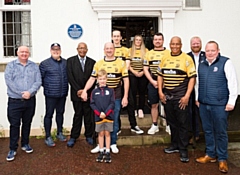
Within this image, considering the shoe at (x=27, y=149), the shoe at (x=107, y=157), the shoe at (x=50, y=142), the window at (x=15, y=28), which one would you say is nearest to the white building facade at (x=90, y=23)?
the window at (x=15, y=28)

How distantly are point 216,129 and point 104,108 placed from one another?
5.66 feet

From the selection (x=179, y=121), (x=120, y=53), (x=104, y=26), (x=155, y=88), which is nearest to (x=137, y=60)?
(x=120, y=53)

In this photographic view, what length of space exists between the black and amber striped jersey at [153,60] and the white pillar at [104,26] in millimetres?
1241

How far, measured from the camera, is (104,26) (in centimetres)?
656

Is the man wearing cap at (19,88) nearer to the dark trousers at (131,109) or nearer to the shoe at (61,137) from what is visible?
the shoe at (61,137)

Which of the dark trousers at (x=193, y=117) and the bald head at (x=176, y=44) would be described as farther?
the dark trousers at (x=193, y=117)

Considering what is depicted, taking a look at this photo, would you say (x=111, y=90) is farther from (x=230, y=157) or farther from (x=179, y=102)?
(x=230, y=157)

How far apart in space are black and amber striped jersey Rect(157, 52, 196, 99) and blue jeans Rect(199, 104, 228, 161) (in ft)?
1.41

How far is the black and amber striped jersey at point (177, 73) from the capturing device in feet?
16.1

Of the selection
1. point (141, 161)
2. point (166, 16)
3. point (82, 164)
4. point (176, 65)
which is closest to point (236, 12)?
point (166, 16)

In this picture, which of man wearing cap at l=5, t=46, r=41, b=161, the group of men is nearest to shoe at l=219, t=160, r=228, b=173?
the group of men

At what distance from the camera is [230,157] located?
17.4 feet

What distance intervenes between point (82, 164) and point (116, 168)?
555 millimetres

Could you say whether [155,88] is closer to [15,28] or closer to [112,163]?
[112,163]
